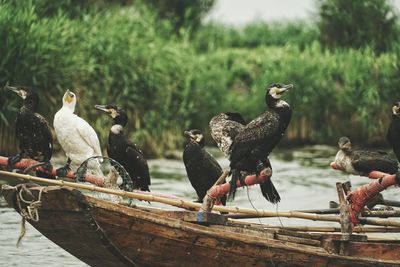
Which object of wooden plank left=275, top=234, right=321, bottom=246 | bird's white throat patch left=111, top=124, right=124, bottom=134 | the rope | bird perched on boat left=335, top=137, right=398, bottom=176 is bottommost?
wooden plank left=275, top=234, right=321, bottom=246

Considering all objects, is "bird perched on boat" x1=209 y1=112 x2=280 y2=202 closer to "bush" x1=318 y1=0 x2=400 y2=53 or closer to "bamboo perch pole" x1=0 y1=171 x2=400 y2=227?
"bamboo perch pole" x1=0 y1=171 x2=400 y2=227

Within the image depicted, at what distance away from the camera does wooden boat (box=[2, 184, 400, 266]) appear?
10289 mm

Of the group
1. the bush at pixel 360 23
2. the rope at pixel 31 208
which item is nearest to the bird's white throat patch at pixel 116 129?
the rope at pixel 31 208

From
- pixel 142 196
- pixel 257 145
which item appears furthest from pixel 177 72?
pixel 142 196

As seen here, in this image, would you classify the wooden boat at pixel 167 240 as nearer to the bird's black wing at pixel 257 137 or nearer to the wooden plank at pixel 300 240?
the wooden plank at pixel 300 240

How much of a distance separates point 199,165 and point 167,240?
198 centimetres

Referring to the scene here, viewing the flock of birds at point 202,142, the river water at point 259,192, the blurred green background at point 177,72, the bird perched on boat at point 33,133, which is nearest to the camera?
the flock of birds at point 202,142

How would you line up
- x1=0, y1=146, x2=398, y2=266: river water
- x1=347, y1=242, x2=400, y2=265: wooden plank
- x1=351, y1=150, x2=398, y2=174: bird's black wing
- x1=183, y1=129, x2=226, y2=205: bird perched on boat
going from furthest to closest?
x1=0, y1=146, x2=398, y2=266: river water → x1=183, y1=129, x2=226, y2=205: bird perched on boat → x1=351, y1=150, x2=398, y2=174: bird's black wing → x1=347, y1=242, x2=400, y2=265: wooden plank

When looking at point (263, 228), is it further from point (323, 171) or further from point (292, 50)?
point (292, 50)

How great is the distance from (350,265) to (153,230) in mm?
1762

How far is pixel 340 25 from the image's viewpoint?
1142 inches

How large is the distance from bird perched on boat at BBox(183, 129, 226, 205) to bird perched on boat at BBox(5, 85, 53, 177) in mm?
1458

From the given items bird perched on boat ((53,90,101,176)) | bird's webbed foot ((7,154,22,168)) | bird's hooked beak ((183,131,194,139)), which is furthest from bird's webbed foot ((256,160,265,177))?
bird's webbed foot ((7,154,22,168))

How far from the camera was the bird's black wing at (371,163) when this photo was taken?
11531 mm
